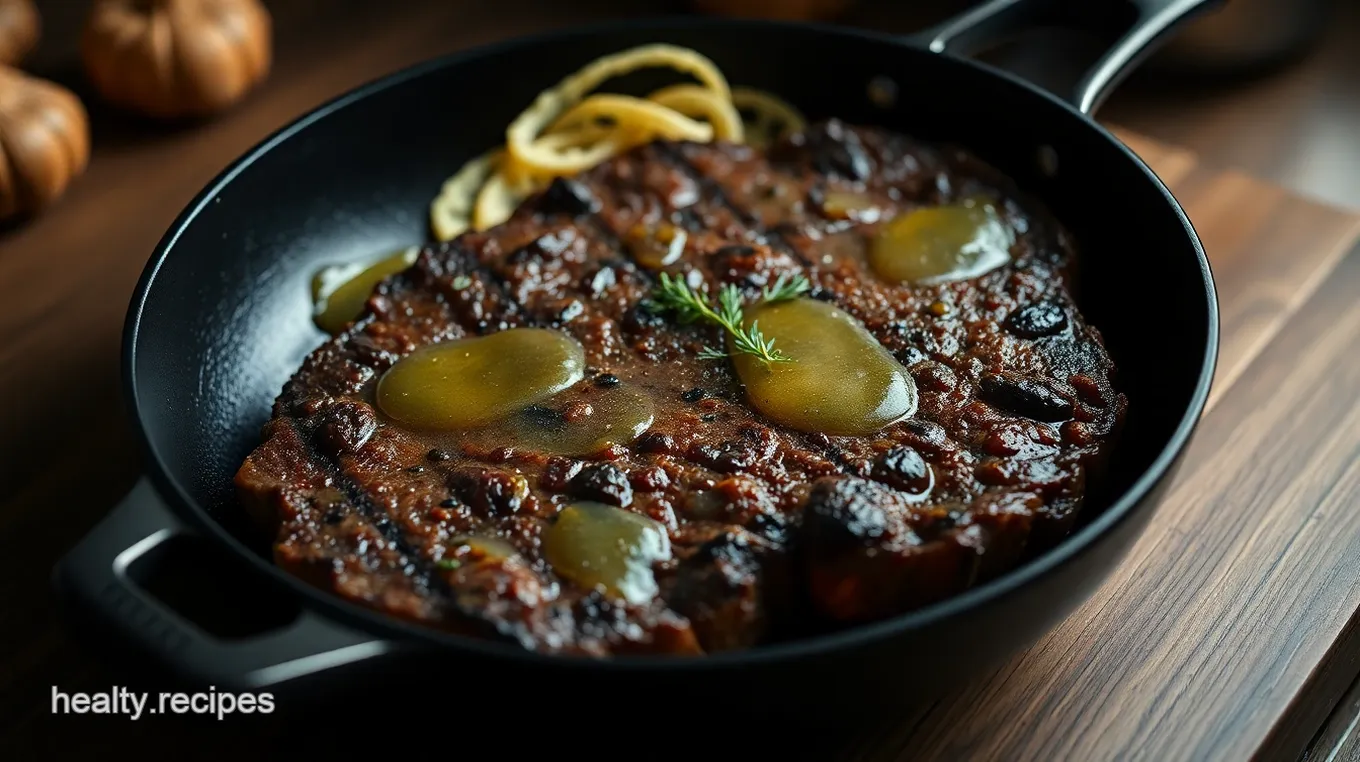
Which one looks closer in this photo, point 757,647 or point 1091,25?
point 757,647

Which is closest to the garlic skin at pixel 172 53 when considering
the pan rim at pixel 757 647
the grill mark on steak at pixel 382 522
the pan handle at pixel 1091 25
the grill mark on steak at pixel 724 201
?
the pan rim at pixel 757 647

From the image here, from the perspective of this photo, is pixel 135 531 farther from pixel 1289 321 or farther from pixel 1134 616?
pixel 1289 321

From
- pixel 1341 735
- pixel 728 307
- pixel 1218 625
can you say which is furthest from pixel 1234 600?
pixel 728 307

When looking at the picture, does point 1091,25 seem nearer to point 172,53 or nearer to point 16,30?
point 172,53

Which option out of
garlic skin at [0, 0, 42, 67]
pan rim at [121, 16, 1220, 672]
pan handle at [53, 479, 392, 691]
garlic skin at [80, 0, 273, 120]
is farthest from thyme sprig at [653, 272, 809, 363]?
garlic skin at [0, 0, 42, 67]

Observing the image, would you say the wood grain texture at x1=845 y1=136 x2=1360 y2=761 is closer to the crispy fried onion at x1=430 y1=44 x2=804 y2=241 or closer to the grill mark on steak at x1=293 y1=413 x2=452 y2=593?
the grill mark on steak at x1=293 y1=413 x2=452 y2=593

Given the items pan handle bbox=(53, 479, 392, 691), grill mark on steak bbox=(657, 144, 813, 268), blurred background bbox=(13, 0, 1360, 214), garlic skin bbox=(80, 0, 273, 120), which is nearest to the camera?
pan handle bbox=(53, 479, 392, 691)
